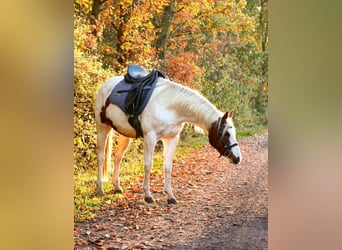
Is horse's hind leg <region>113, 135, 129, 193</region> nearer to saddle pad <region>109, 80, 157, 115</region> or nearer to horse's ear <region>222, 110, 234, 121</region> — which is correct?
saddle pad <region>109, 80, 157, 115</region>

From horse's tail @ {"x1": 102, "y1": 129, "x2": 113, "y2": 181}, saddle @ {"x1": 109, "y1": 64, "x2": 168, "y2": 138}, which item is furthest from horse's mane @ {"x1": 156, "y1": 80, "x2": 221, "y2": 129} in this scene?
horse's tail @ {"x1": 102, "y1": 129, "x2": 113, "y2": 181}

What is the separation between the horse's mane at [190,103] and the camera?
365 cm

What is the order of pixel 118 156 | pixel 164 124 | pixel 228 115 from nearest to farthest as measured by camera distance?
pixel 228 115
pixel 164 124
pixel 118 156

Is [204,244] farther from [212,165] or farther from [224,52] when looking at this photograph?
[224,52]

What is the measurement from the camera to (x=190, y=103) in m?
3.68

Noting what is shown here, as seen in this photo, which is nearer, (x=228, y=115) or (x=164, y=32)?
(x=228, y=115)

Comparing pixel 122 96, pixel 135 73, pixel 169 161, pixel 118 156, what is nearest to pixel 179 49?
pixel 135 73

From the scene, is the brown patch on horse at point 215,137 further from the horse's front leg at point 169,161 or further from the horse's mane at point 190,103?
the horse's front leg at point 169,161

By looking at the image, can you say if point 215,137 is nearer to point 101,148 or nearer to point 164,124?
point 164,124

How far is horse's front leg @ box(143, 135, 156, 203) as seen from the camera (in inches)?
147

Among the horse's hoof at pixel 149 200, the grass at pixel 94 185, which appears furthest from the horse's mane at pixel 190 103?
the horse's hoof at pixel 149 200

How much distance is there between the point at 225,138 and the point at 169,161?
475 mm
